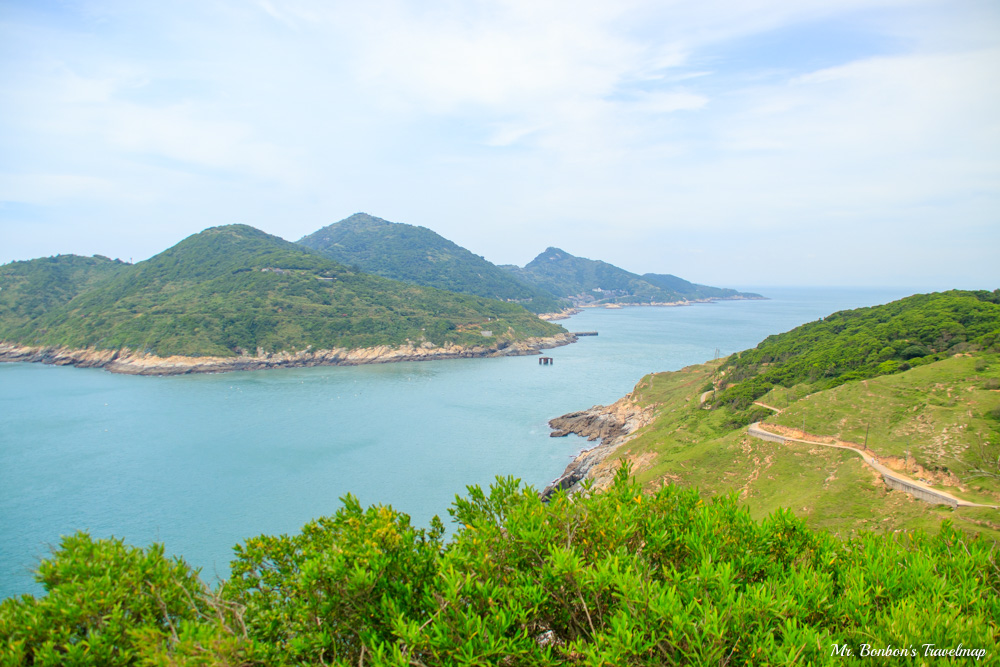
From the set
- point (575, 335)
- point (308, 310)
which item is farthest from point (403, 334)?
point (575, 335)

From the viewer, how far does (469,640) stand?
557cm

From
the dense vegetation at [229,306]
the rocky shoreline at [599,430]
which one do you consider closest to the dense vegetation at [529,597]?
the rocky shoreline at [599,430]

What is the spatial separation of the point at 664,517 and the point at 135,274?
368 feet

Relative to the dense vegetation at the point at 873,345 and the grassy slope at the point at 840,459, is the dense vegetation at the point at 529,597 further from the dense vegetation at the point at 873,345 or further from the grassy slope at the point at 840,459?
the dense vegetation at the point at 873,345

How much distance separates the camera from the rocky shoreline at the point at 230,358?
65.4 metres

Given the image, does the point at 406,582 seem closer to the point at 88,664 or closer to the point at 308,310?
the point at 88,664

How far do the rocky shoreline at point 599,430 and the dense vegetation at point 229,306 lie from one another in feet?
141

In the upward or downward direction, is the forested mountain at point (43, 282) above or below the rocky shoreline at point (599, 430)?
above

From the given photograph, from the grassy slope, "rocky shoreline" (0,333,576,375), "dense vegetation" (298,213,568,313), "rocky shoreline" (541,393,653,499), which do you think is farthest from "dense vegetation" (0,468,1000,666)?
"dense vegetation" (298,213,568,313)

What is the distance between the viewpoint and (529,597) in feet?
20.4

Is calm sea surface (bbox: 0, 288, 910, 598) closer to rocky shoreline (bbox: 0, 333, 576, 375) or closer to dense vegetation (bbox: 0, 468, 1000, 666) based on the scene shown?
rocky shoreline (bbox: 0, 333, 576, 375)

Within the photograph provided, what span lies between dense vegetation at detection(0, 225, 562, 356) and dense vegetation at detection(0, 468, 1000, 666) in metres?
69.4

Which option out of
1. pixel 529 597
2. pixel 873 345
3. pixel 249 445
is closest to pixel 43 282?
pixel 249 445

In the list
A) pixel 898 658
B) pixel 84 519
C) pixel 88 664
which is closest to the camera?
pixel 898 658
